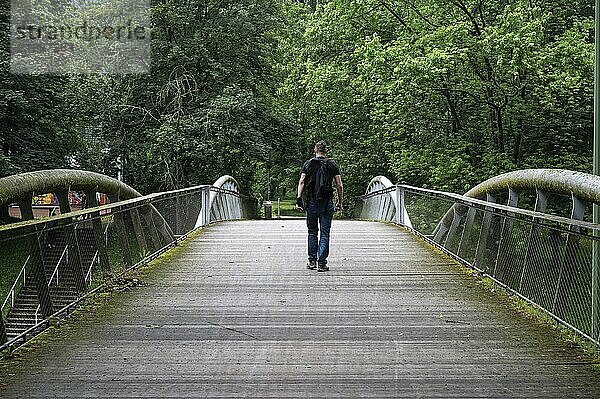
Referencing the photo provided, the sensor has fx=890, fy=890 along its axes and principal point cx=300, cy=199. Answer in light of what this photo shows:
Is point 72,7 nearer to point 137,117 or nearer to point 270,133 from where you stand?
point 137,117

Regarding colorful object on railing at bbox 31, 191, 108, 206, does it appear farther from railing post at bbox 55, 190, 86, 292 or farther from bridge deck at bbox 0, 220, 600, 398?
bridge deck at bbox 0, 220, 600, 398

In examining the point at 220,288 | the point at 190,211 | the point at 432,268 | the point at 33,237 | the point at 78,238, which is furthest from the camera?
the point at 190,211

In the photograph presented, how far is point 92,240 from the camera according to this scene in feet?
27.1

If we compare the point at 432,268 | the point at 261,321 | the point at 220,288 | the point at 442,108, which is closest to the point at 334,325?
the point at 261,321

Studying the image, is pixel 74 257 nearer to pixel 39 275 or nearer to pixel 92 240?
pixel 92 240

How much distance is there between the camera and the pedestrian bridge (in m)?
5.49

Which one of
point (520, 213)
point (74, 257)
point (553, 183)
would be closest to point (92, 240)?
point (74, 257)

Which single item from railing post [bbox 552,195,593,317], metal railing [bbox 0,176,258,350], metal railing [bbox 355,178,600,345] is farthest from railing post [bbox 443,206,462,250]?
railing post [bbox 552,195,593,317]

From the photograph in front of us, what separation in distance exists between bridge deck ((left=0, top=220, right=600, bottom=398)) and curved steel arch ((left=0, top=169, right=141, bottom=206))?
1.37 metres

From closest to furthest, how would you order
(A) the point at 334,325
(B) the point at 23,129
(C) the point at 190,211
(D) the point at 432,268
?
(A) the point at 334,325
(D) the point at 432,268
(C) the point at 190,211
(B) the point at 23,129

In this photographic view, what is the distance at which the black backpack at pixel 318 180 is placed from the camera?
1069cm

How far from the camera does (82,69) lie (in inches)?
1053

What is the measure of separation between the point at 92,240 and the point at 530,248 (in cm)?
398

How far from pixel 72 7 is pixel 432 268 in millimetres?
19396
